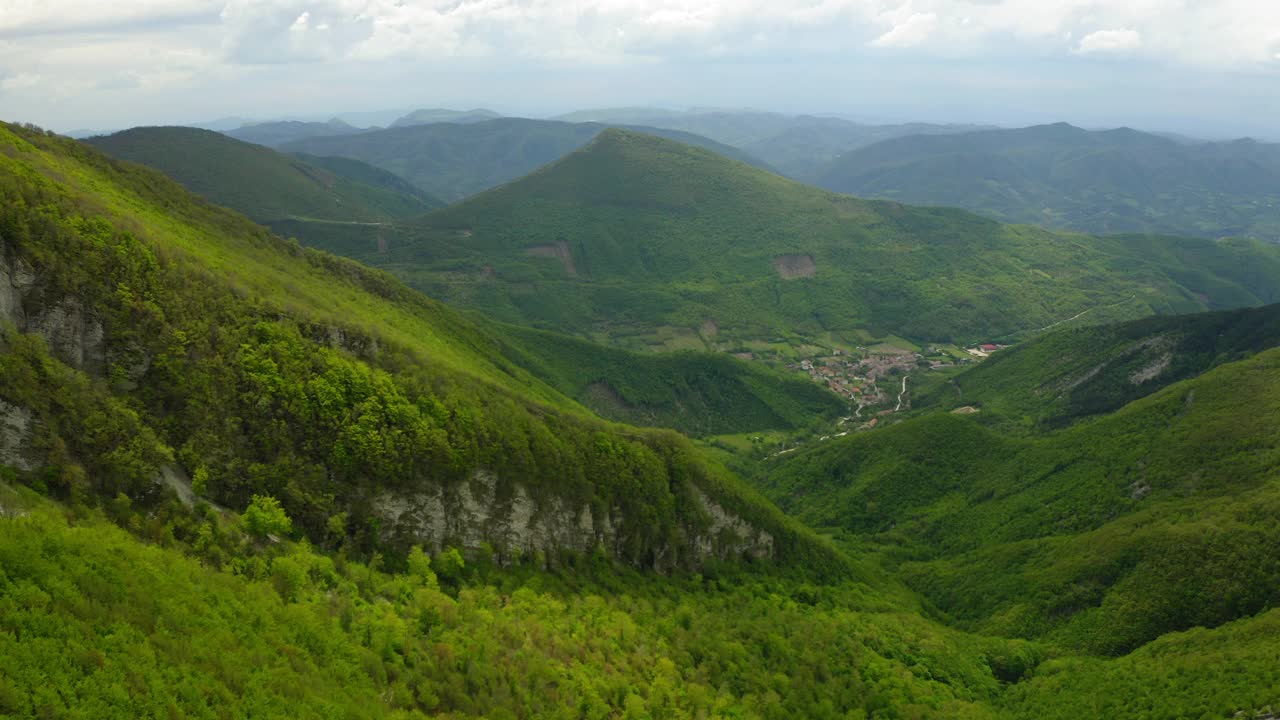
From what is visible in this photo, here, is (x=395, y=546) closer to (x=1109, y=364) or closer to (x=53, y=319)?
(x=53, y=319)

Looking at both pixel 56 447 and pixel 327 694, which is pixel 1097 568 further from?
pixel 56 447

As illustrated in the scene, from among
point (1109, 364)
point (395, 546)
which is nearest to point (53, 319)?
point (395, 546)

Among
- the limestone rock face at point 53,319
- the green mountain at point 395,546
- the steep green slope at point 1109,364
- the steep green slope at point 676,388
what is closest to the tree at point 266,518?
the green mountain at point 395,546

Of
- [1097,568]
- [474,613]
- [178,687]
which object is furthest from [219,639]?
[1097,568]

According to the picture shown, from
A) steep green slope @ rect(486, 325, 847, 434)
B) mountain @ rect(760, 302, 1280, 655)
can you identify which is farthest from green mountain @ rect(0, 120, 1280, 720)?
A: steep green slope @ rect(486, 325, 847, 434)

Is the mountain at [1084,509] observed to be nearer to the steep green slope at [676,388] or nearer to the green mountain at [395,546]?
the green mountain at [395,546]
